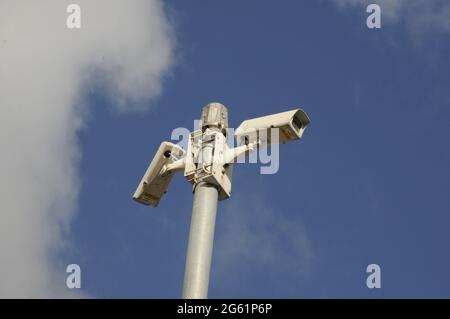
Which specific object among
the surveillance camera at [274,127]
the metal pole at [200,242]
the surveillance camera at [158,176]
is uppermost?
the surveillance camera at [274,127]

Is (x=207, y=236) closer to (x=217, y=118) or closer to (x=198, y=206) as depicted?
(x=198, y=206)

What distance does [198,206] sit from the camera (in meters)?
17.2

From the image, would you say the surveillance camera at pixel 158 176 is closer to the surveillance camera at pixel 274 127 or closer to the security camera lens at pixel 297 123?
the surveillance camera at pixel 274 127

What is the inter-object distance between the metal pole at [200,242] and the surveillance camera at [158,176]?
1729 millimetres

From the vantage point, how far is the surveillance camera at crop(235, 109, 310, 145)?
60.4ft

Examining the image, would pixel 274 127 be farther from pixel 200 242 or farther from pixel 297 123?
pixel 200 242

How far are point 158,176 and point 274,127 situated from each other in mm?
2538

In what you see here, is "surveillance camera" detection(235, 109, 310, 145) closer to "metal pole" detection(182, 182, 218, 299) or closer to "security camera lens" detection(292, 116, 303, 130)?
"security camera lens" detection(292, 116, 303, 130)

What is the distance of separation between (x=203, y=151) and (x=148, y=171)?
1988 mm

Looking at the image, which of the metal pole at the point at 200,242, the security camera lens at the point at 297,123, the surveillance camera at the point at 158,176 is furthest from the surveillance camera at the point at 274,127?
the metal pole at the point at 200,242

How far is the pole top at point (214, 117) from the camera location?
1869cm

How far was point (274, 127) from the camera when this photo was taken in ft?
60.5
